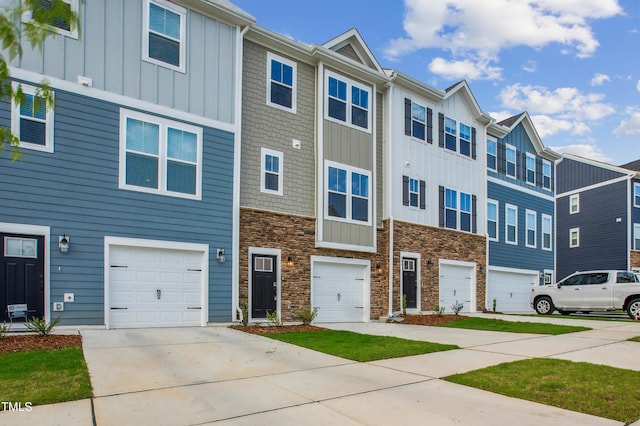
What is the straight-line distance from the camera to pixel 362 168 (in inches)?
650

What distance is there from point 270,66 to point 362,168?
15.1 feet

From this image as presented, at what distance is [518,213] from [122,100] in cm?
1930

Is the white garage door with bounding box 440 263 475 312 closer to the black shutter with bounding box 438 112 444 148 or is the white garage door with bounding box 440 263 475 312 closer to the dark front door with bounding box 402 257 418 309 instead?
the dark front door with bounding box 402 257 418 309

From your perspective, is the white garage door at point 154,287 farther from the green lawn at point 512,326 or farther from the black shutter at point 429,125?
the black shutter at point 429,125

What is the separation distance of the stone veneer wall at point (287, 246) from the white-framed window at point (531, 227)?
1278 cm

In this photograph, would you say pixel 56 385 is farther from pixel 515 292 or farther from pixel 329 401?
pixel 515 292

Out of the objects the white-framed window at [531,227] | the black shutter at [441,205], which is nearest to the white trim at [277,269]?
the black shutter at [441,205]

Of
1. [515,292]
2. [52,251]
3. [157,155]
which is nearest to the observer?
[52,251]

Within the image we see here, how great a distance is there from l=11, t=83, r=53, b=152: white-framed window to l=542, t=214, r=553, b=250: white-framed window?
2334 cm

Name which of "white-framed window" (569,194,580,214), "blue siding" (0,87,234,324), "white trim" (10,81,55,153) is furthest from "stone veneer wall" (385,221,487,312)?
"white-framed window" (569,194,580,214)

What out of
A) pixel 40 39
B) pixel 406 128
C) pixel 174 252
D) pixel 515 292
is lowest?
pixel 515 292

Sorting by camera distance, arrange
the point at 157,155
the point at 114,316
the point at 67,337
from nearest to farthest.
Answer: the point at 67,337 → the point at 114,316 → the point at 157,155

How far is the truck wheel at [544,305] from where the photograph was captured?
61.8 ft

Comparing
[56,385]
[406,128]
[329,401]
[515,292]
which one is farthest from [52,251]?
[515,292]
